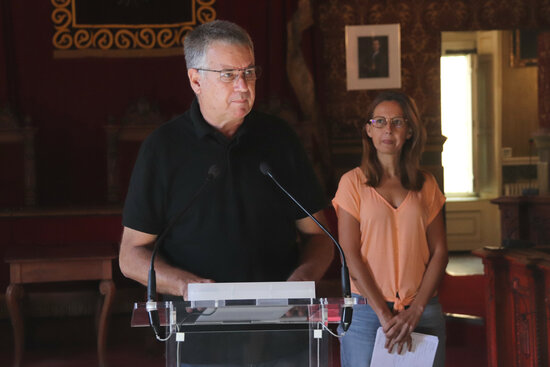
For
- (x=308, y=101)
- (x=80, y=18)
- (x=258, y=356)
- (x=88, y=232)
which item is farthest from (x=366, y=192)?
(x=80, y=18)

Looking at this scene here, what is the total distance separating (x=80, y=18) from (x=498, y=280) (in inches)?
179

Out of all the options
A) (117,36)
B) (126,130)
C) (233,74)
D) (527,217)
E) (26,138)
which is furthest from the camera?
(117,36)

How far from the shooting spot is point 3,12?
6797mm

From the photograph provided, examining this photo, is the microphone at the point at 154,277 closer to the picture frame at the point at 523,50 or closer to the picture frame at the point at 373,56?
the picture frame at the point at 373,56

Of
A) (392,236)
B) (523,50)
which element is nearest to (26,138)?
(392,236)

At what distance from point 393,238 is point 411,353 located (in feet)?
1.32

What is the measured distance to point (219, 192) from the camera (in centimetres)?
189

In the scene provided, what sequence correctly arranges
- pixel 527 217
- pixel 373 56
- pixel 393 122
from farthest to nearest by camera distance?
pixel 373 56, pixel 527 217, pixel 393 122

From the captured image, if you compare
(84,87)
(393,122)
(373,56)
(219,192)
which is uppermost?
(373,56)

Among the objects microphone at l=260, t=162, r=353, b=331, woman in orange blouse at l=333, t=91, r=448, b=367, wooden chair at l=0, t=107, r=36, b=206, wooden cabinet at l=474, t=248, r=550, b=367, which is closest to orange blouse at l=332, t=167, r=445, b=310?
woman in orange blouse at l=333, t=91, r=448, b=367

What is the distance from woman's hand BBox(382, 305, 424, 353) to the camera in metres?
2.70

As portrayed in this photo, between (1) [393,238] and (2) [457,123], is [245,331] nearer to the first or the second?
(1) [393,238]

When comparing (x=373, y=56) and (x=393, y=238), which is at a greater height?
(x=373, y=56)

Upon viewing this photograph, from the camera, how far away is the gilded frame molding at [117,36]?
691 cm
